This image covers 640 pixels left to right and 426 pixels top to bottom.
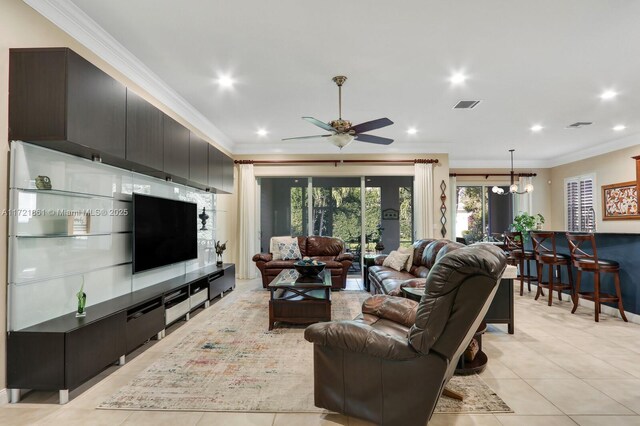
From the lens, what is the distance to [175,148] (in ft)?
13.3

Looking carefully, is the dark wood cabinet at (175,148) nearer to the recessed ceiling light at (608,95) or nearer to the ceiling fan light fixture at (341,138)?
the ceiling fan light fixture at (341,138)

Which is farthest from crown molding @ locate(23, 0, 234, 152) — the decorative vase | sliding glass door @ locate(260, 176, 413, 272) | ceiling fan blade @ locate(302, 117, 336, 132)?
sliding glass door @ locate(260, 176, 413, 272)

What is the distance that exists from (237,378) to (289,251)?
376 cm

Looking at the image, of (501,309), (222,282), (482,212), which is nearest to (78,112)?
(222,282)

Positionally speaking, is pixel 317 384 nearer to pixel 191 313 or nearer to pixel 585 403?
pixel 585 403

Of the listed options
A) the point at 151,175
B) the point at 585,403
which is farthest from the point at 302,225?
the point at 585,403

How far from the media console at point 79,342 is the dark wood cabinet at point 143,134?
1.36 meters

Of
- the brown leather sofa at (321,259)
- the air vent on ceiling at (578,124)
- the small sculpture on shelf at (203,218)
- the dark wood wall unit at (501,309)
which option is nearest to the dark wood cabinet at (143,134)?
the small sculpture on shelf at (203,218)

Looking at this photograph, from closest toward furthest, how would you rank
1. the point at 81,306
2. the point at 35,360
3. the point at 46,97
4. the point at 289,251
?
the point at 35,360
the point at 46,97
the point at 81,306
the point at 289,251

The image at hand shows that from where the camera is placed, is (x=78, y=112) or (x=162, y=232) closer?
(x=78, y=112)

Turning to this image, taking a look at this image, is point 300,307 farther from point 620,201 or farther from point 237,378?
point 620,201

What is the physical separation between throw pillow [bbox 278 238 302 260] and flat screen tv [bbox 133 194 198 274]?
178 centimetres

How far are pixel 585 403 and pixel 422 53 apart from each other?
10.6 ft

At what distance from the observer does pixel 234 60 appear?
11.6 feet
